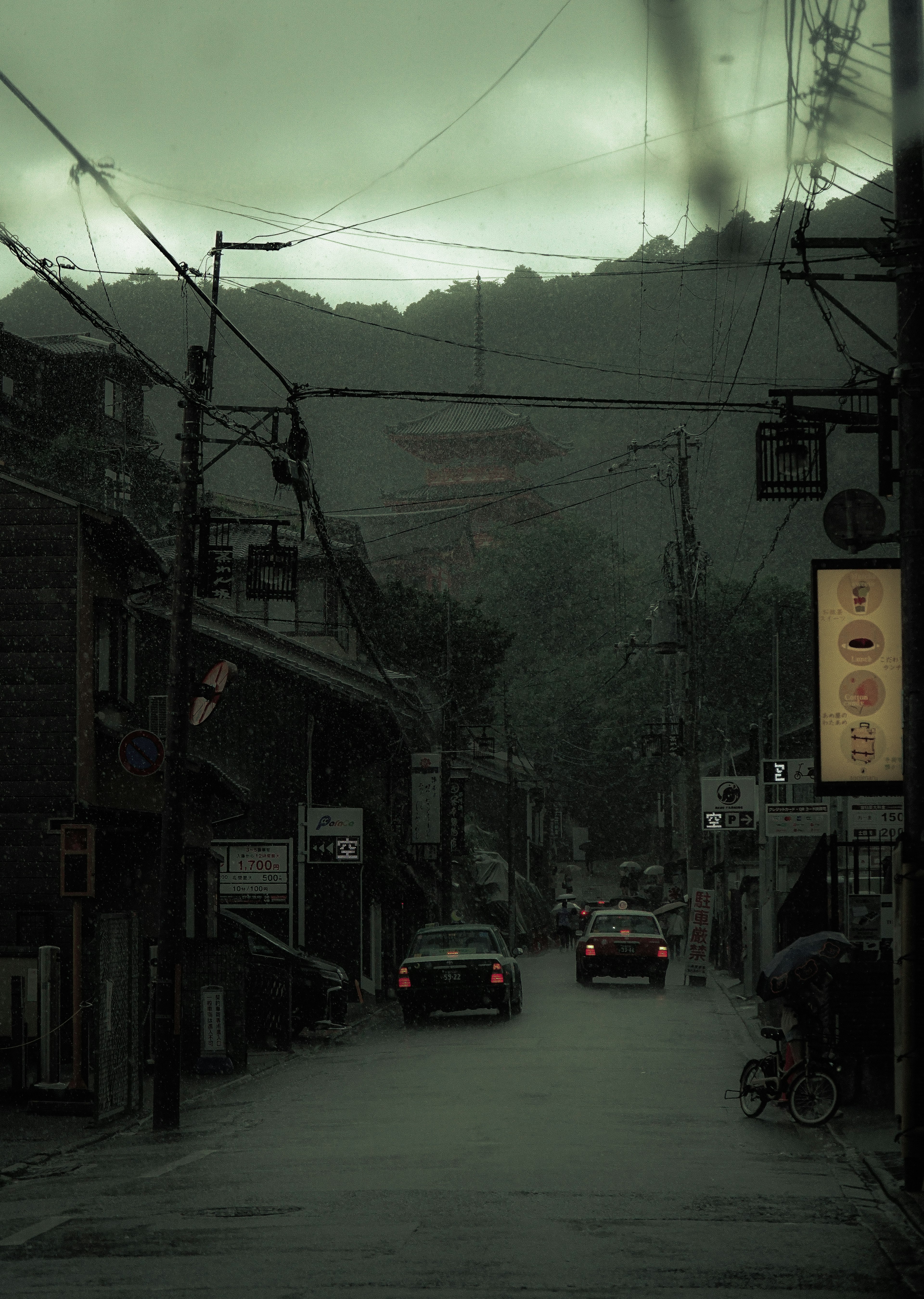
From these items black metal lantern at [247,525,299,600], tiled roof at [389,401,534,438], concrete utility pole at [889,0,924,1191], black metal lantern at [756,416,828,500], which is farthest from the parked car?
tiled roof at [389,401,534,438]

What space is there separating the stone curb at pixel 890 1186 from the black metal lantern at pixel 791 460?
5.37m

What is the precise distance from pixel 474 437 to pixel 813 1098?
83.1 m

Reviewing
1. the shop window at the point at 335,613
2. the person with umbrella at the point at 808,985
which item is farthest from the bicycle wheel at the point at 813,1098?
the shop window at the point at 335,613

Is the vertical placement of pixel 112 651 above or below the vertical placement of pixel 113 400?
below

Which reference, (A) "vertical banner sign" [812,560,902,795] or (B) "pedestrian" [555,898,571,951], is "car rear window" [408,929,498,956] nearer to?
(A) "vertical banner sign" [812,560,902,795]

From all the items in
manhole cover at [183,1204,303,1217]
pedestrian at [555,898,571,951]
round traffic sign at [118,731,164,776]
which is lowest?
pedestrian at [555,898,571,951]

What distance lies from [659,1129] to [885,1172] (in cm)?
245

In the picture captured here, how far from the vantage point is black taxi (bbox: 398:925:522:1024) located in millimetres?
26297

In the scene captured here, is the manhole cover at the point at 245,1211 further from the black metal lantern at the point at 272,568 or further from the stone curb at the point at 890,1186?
the black metal lantern at the point at 272,568

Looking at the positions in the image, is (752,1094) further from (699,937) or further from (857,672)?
(699,937)

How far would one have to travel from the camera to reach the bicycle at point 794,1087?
46.5ft

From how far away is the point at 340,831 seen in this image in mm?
29547

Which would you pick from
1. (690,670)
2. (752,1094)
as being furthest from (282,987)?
(690,670)

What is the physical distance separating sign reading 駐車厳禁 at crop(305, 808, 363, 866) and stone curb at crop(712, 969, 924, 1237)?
15928 mm
